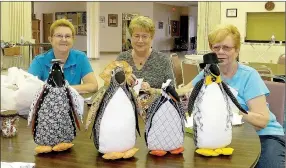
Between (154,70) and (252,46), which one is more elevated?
(252,46)

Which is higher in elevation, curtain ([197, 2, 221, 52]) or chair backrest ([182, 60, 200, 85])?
curtain ([197, 2, 221, 52])

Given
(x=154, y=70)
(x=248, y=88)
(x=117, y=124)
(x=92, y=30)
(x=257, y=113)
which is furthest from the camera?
(x=92, y=30)

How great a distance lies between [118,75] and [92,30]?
1316 cm

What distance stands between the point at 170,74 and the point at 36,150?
1734 mm

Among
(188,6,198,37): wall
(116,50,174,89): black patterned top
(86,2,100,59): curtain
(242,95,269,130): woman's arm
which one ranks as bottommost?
(242,95,269,130): woman's arm

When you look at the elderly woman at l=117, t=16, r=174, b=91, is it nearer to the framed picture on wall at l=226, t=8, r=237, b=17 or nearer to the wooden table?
the wooden table

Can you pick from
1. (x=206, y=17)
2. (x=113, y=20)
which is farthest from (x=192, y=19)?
(x=206, y=17)

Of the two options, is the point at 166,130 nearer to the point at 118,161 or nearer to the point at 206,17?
the point at 118,161

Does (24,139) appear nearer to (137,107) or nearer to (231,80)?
(137,107)

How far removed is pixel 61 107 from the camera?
3.57 feet

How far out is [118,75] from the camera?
108cm

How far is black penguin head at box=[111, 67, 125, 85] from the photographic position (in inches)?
42.3

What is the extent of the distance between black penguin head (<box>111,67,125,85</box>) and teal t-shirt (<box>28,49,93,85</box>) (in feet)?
4.56

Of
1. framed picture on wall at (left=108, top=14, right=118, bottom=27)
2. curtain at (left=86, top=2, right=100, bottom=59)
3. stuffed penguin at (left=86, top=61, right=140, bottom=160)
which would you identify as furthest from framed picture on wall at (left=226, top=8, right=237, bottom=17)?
stuffed penguin at (left=86, top=61, right=140, bottom=160)
